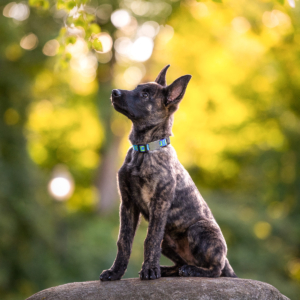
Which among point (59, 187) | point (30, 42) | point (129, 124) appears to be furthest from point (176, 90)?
point (129, 124)

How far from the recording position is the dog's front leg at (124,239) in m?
A: 4.18

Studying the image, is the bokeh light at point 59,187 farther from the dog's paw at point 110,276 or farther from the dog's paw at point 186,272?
the dog's paw at point 186,272

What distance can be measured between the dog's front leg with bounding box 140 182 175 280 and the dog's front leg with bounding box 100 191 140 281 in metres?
0.24

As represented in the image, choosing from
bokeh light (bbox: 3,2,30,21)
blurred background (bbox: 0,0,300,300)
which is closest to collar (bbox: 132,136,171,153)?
blurred background (bbox: 0,0,300,300)

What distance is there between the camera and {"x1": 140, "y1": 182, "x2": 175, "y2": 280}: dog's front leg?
13.1 feet

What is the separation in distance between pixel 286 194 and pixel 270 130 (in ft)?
12.6

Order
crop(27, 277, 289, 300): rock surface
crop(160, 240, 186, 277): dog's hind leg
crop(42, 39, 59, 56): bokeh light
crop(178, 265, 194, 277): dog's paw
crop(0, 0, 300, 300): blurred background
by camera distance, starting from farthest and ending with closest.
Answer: crop(42, 39, 59, 56): bokeh light < crop(0, 0, 300, 300): blurred background < crop(160, 240, 186, 277): dog's hind leg < crop(178, 265, 194, 277): dog's paw < crop(27, 277, 289, 300): rock surface

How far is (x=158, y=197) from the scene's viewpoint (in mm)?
4102

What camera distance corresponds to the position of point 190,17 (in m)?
16.5

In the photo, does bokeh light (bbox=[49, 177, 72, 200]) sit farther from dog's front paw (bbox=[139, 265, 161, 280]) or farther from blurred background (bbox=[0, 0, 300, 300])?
dog's front paw (bbox=[139, 265, 161, 280])

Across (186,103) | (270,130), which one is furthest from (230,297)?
(270,130)

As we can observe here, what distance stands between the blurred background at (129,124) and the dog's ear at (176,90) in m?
6.99

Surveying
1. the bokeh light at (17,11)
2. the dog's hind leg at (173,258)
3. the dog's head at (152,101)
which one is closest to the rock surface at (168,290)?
the dog's hind leg at (173,258)

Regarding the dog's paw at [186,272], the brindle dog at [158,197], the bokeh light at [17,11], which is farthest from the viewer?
the bokeh light at [17,11]
